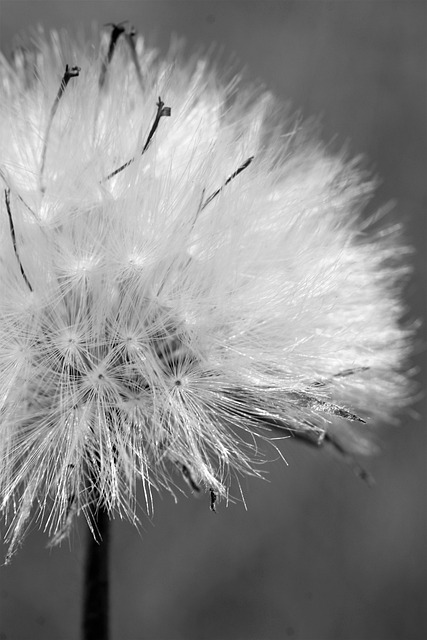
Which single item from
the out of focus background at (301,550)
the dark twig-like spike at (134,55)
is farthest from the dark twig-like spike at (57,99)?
the out of focus background at (301,550)

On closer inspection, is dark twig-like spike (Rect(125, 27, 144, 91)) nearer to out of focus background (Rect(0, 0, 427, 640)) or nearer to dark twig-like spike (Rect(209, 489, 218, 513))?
dark twig-like spike (Rect(209, 489, 218, 513))

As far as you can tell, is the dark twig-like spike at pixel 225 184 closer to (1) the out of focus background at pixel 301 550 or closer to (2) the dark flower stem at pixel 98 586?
(2) the dark flower stem at pixel 98 586

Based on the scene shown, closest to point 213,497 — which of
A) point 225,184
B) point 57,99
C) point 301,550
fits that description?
point 225,184

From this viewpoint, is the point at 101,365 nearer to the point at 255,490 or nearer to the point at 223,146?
the point at 223,146

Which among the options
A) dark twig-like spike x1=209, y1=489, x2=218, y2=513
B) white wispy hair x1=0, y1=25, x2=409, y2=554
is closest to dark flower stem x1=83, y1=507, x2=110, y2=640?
white wispy hair x1=0, y1=25, x2=409, y2=554

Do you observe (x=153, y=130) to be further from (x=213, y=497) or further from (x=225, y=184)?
(x=213, y=497)

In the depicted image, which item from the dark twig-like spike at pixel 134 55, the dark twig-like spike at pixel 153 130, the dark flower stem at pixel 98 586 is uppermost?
the dark twig-like spike at pixel 134 55
